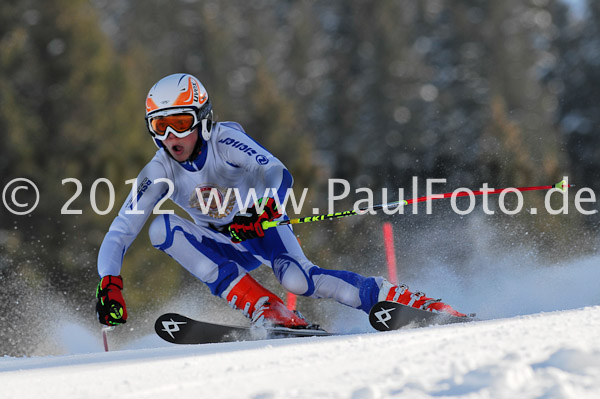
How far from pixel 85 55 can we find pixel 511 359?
1585 centimetres

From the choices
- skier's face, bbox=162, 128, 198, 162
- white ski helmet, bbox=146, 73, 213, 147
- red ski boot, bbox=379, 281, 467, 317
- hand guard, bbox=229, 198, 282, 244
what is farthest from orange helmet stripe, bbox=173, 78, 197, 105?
red ski boot, bbox=379, 281, 467, 317

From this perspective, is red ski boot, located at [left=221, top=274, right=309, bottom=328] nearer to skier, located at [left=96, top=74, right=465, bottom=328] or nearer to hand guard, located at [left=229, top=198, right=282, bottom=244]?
skier, located at [left=96, top=74, right=465, bottom=328]

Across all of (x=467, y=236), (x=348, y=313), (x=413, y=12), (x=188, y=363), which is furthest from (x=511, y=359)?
(x=413, y=12)

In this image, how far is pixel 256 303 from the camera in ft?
14.6

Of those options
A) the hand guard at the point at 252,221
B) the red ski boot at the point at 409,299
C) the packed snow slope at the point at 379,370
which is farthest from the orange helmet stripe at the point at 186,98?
the packed snow slope at the point at 379,370

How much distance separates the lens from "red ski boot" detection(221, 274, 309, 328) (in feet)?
14.3

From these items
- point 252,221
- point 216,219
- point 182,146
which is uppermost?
point 182,146

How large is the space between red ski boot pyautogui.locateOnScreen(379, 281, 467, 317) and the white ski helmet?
137 centimetres

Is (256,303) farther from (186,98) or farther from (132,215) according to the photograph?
(186,98)

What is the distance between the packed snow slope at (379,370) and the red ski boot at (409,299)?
3.57 ft

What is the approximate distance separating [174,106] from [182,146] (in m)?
0.24

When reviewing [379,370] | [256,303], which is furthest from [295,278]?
[379,370]

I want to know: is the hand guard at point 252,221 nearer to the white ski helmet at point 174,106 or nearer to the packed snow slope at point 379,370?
the white ski helmet at point 174,106

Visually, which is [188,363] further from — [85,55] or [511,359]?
[85,55]
